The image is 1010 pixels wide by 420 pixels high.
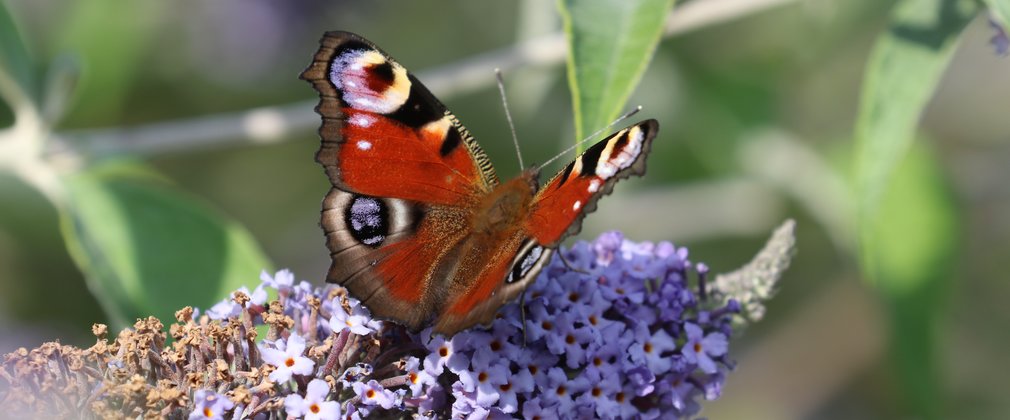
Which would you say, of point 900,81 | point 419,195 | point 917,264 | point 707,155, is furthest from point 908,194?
point 419,195

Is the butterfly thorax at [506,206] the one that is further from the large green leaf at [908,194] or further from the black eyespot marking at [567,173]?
the large green leaf at [908,194]

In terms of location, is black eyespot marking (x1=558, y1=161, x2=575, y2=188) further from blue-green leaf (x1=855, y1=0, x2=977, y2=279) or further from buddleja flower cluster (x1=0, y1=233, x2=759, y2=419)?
blue-green leaf (x1=855, y1=0, x2=977, y2=279)

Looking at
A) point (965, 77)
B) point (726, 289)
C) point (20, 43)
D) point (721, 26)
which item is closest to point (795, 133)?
point (721, 26)

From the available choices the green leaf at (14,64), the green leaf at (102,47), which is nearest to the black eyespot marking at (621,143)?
the green leaf at (14,64)

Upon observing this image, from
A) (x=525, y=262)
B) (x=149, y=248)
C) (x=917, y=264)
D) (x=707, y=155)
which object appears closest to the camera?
(x=525, y=262)

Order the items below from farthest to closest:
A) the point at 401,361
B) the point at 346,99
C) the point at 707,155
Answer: the point at 707,155, the point at 346,99, the point at 401,361

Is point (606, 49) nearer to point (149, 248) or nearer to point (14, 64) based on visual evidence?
point (149, 248)
